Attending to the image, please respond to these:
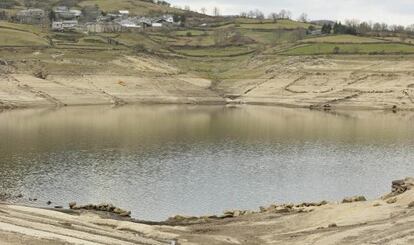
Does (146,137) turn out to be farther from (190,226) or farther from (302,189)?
(190,226)

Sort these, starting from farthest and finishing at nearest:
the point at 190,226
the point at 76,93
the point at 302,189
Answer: the point at 76,93 → the point at 302,189 → the point at 190,226

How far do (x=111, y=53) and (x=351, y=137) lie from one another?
70831 millimetres

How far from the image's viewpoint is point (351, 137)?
76.9m

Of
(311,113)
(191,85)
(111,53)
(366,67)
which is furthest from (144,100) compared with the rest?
(366,67)

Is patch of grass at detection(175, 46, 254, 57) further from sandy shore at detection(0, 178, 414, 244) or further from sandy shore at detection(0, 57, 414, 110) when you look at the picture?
sandy shore at detection(0, 178, 414, 244)

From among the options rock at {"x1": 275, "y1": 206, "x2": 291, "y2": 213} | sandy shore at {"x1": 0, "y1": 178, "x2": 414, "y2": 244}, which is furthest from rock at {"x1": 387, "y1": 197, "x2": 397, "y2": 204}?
rock at {"x1": 275, "y1": 206, "x2": 291, "y2": 213}

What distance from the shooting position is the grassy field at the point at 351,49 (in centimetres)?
13712

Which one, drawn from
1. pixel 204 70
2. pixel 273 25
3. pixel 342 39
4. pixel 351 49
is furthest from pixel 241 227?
pixel 273 25

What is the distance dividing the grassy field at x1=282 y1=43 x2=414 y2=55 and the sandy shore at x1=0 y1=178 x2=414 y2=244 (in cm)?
10598

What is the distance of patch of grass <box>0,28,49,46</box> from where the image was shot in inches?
5384

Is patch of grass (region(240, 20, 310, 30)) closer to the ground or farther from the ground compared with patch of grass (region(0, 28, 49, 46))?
farther from the ground

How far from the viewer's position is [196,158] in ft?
196

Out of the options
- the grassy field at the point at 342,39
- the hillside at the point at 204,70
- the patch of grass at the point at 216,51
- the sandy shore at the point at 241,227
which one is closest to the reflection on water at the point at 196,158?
the sandy shore at the point at 241,227

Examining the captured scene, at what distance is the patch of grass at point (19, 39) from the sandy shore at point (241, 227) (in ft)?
352
